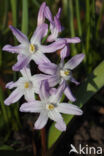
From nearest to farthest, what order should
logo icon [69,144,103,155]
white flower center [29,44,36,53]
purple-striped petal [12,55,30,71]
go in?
purple-striped petal [12,55,30,71] < white flower center [29,44,36,53] < logo icon [69,144,103,155]

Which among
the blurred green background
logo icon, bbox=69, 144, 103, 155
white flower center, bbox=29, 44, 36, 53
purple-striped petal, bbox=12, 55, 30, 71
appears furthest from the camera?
logo icon, bbox=69, 144, 103, 155

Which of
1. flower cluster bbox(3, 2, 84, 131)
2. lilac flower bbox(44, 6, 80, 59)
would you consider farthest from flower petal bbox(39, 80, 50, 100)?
lilac flower bbox(44, 6, 80, 59)

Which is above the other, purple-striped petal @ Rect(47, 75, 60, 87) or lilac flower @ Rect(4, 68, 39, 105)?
purple-striped petal @ Rect(47, 75, 60, 87)

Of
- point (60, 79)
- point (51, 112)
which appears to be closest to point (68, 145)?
point (51, 112)

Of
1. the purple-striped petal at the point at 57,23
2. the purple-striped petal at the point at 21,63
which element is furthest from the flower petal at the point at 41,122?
the purple-striped petal at the point at 57,23

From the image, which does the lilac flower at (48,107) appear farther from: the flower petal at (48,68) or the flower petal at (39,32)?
the flower petal at (39,32)

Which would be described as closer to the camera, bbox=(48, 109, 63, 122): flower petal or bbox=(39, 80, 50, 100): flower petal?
bbox=(39, 80, 50, 100): flower petal

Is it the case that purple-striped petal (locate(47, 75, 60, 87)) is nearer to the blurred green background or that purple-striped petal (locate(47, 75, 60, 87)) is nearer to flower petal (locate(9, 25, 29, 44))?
flower petal (locate(9, 25, 29, 44))

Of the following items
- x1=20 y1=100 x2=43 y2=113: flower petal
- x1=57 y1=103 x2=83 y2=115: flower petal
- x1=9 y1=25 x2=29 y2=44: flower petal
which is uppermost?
x1=9 y1=25 x2=29 y2=44: flower petal
